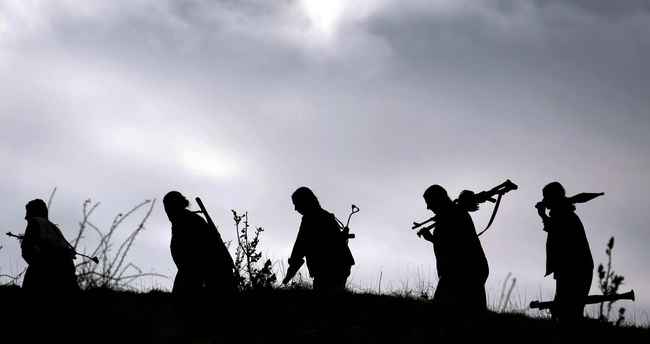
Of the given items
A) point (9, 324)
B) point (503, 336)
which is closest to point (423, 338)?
point (503, 336)

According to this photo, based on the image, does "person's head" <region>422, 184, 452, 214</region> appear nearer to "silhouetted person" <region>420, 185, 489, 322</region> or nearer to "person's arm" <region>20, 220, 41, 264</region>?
"silhouetted person" <region>420, 185, 489, 322</region>

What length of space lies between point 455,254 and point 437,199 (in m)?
0.73

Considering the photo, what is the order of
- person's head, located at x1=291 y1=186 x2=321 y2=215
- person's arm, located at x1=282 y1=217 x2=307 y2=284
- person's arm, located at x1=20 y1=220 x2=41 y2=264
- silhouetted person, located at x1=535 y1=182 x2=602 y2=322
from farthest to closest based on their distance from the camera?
person's head, located at x1=291 y1=186 x2=321 y2=215, person's arm, located at x1=282 y1=217 x2=307 y2=284, person's arm, located at x1=20 y1=220 x2=41 y2=264, silhouetted person, located at x1=535 y1=182 x2=602 y2=322

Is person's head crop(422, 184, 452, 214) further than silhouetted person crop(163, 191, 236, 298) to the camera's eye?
No

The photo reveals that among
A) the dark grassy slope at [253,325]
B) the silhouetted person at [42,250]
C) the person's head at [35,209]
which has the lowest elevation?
the dark grassy slope at [253,325]

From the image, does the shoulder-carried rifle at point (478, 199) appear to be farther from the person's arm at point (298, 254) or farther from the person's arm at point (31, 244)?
the person's arm at point (31, 244)

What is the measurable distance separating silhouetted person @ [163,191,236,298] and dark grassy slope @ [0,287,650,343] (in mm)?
1707

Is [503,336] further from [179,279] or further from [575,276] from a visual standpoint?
[179,279]

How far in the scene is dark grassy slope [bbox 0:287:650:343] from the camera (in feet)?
18.0

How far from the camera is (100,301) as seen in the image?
589 cm

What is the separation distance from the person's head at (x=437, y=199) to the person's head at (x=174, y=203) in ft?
10.7

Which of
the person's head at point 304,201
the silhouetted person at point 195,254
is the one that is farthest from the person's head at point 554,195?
the silhouetted person at point 195,254

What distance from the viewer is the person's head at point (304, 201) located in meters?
10.7

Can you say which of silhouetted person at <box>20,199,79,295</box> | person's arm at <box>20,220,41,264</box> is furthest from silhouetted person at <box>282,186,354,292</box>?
person's arm at <box>20,220,41,264</box>
